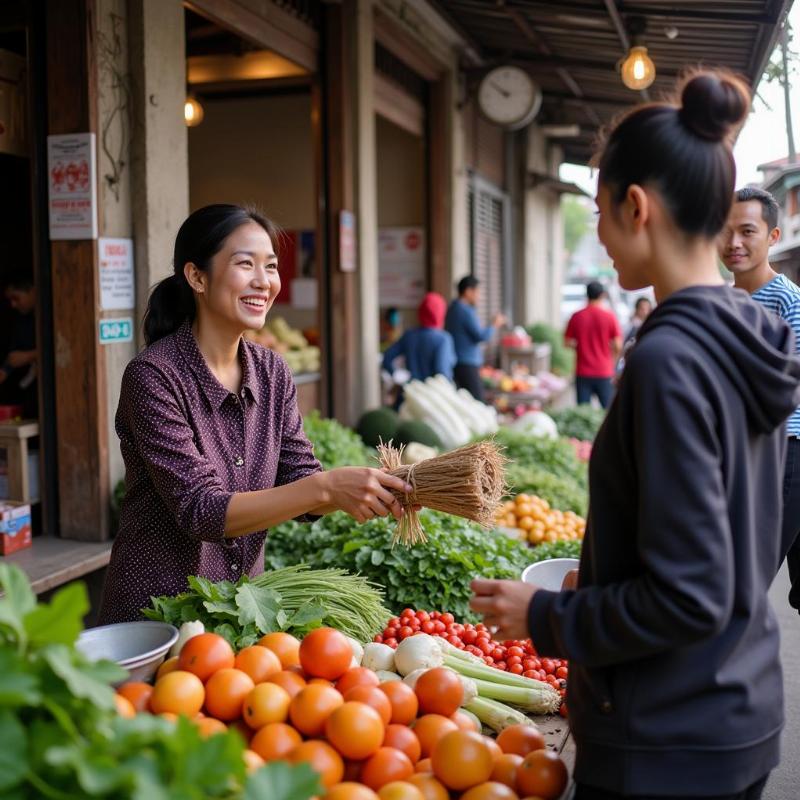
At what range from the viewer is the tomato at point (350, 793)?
149 cm

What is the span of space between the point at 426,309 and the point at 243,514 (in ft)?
19.9

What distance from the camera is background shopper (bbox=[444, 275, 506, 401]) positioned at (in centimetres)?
923

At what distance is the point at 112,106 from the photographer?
4.39 meters

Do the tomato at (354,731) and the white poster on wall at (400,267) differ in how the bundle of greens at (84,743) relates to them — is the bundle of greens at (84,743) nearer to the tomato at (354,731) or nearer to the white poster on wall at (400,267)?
the tomato at (354,731)

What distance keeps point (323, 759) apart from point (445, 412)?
6060mm

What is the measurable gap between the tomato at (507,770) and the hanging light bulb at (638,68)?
6.56m

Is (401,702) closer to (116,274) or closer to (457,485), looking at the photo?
(457,485)

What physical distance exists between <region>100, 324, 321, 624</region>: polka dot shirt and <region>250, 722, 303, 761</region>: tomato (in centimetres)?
72

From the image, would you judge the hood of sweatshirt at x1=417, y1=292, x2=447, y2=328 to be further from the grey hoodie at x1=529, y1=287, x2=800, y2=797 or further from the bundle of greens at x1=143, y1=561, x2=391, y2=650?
the grey hoodie at x1=529, y1=287, x2=800, y2=797

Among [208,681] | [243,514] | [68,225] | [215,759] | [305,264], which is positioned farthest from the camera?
[305,264]

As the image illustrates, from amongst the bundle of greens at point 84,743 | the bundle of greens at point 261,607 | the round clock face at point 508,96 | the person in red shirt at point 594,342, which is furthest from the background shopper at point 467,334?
the bundle of greens at point 84,743

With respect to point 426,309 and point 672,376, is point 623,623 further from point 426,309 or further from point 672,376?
point 426,309

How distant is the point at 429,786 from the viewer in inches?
63.7

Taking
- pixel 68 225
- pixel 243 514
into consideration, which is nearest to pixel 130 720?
pixel 243 514
